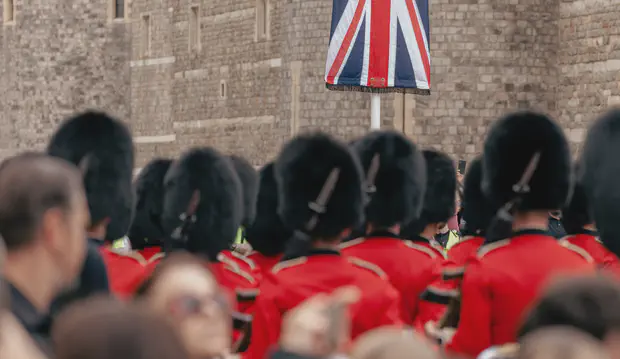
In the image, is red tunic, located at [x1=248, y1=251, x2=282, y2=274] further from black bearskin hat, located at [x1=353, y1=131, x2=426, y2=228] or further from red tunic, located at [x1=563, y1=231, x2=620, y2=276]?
red tunic, located at [x1=563, y1=231, x2=620, y2=276]

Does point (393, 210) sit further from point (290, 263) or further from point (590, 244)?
point (290, 263)

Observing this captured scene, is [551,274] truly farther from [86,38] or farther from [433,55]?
[86,38]

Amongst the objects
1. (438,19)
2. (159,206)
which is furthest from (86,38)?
(159,206)

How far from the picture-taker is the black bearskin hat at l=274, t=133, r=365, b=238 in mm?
5727

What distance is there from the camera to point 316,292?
5.32 m

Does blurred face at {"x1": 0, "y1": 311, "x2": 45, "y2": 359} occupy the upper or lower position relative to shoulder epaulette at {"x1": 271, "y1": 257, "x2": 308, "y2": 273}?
upper

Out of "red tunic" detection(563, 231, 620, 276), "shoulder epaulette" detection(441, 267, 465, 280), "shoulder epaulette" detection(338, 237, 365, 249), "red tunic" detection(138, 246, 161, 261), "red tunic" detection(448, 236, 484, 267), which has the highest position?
"shoulder epaulette" detection(338, 237, 365, 249)

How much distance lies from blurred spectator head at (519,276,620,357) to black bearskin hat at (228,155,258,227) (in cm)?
434

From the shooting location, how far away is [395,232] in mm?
6738

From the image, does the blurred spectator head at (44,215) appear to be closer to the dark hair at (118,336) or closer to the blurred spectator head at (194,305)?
the blurred spectator head at (194,305)

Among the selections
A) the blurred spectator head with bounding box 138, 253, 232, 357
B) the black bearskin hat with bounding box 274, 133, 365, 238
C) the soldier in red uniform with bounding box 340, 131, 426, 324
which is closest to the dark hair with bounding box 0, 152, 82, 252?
the blurred spectator head with bounding box 138, 253, 232, 357

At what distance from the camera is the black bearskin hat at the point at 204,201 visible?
6.83 m

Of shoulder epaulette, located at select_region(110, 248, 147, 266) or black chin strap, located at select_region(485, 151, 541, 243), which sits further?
shoulder epaulette, located at select_region(110, 248, 147, 266)

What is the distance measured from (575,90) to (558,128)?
16.4 meters
